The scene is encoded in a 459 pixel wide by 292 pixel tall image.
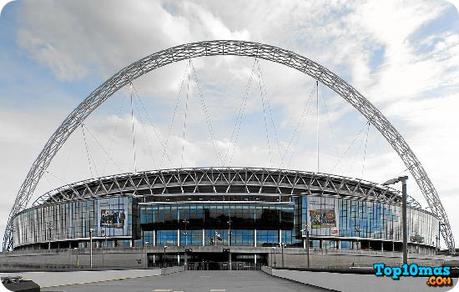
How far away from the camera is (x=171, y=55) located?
117 metres

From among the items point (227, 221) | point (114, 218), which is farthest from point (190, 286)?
point (114, 218)

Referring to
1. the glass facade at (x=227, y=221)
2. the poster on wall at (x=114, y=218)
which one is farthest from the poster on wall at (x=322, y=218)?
the poster on wall at (x=114, y=218)

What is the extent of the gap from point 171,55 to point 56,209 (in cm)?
5208

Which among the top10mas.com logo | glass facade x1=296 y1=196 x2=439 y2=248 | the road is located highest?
the top10mas.com logo

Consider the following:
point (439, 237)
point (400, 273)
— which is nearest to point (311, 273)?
point (400, 273)

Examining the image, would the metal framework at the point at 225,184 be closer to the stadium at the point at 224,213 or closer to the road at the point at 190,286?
the stadium at the point at 224,213

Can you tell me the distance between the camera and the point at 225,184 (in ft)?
425

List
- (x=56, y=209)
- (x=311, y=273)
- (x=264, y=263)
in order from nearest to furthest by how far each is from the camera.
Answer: (x=311, y=273), (x=264, y=263), (x=56, y=209)

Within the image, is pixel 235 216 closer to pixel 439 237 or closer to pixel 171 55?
pixel 171 55

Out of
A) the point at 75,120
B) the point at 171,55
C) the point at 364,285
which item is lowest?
the point at 364,285

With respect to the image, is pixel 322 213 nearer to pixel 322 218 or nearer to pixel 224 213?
pixel 322 218

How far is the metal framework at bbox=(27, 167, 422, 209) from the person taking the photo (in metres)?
130

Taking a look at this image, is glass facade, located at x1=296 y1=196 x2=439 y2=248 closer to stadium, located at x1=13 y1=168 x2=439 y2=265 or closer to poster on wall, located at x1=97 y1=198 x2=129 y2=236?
stadium, located at x1=13 y1=168 x2=439 y2=265

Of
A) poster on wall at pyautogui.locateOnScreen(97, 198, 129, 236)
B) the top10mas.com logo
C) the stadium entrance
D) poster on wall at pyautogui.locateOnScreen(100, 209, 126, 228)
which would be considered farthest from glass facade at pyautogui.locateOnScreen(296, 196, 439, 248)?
the top10mas.com logo
